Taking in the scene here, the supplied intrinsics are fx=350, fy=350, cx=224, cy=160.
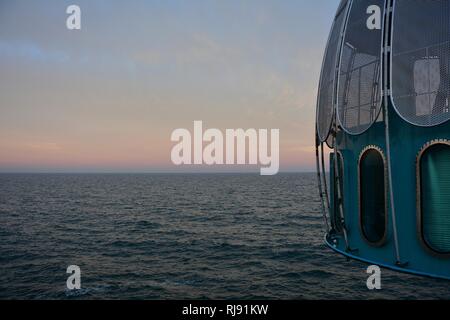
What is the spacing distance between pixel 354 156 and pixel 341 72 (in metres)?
2.35

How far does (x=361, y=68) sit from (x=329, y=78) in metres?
1.42

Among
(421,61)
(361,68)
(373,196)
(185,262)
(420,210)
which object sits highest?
(361,68)

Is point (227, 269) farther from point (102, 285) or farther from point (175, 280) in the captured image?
point (102, 285)

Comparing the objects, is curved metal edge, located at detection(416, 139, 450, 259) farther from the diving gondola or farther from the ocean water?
the ocean water

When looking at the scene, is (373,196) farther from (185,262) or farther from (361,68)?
(185,262)

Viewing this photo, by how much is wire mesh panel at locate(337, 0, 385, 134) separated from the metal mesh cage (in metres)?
0.46

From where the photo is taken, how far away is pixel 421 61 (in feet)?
25.4

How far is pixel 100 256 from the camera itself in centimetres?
3462

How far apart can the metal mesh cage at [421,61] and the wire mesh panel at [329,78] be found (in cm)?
209

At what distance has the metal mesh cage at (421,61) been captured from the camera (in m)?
7.41

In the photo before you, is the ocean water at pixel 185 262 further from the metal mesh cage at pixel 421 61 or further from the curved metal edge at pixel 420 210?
the metal mesh cage at pixel 421 61

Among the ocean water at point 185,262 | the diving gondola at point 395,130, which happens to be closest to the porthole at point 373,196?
the diving gondola at point 395,130

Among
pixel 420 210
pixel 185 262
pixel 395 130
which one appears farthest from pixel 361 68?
pixel 185 262
